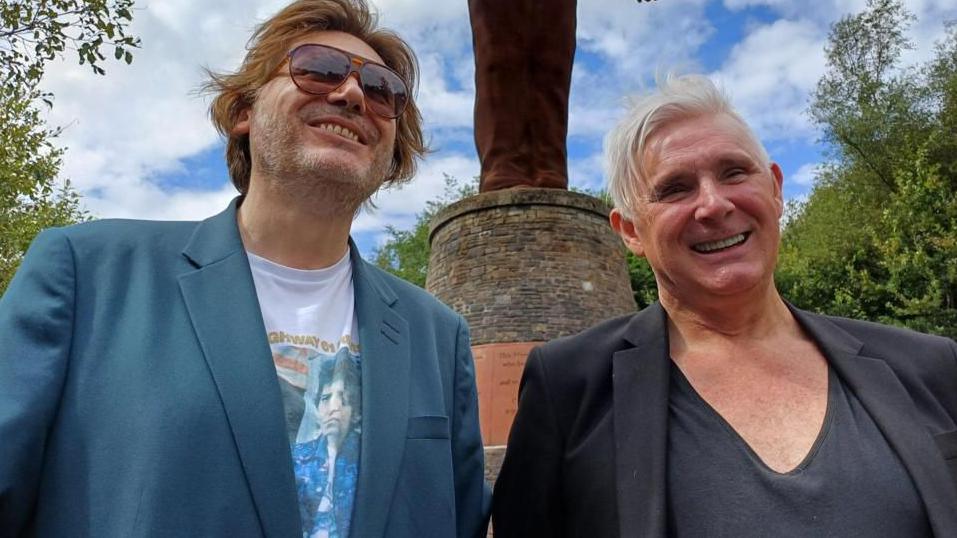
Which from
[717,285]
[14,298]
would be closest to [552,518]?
[717,285]

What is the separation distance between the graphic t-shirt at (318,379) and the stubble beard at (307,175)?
7.1 inches

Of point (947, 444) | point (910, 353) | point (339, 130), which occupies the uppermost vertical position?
point (339, 130)

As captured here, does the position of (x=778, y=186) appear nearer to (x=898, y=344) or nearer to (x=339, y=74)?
(x=898, y=344)

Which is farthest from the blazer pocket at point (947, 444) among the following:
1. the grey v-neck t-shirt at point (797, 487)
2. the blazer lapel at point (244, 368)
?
the blazer lapel at point (244, 368)

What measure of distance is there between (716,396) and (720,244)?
16.3 inches

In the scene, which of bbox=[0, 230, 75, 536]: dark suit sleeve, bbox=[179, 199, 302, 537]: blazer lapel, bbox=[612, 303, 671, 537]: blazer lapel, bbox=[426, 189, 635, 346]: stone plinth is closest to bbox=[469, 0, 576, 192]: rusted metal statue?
bbox=[426, 189, 635, 346]: stone plinth

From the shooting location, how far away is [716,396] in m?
2.14

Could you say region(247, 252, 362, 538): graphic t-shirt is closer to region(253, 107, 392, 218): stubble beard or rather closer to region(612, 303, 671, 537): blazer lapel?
region(253, 107, 392, 218): stubble beard

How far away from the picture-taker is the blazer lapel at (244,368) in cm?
174

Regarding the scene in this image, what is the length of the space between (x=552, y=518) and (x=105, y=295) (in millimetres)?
1268

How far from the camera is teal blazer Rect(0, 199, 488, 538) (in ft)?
5.38

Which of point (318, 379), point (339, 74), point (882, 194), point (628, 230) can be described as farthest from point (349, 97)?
point (882, 194)

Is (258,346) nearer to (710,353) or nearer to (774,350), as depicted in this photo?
(710,353)

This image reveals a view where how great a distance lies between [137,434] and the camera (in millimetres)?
1677
